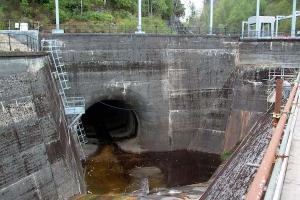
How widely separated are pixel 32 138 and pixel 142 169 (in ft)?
29.4

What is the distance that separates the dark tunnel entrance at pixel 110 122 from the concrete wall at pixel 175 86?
157 cm

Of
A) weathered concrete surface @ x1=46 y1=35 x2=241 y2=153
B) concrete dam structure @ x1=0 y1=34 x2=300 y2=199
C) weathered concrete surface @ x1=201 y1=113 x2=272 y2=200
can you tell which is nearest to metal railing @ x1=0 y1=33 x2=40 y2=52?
concrete dam structure @ x1=0 y1=34 x2=300 y2=199

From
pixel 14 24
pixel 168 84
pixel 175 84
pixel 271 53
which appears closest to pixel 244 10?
pixel 271 53

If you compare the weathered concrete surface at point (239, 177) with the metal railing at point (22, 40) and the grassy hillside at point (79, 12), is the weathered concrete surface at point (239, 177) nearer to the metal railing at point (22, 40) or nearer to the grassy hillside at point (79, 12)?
the metal railing at point (22, 40)

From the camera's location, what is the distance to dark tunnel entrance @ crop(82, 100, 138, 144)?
25594 millimetres

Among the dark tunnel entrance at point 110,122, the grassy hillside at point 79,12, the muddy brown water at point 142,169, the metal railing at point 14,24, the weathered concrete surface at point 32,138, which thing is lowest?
the muddy brown water at point 142,169

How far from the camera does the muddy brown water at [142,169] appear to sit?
1953 cm

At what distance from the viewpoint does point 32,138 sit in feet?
45.6

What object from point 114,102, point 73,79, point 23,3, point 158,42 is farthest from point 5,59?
point 23,3

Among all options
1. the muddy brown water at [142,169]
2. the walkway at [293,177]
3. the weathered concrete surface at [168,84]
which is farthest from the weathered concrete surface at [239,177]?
the weathered concrete surface at [168,84]

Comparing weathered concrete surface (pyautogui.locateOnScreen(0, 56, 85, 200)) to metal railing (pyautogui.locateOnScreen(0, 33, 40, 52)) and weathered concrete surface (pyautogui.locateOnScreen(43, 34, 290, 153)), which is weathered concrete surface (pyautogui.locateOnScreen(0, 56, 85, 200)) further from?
weathered concrete surface (pyautogui.locateOnScreen(43, 34, 290, 153))

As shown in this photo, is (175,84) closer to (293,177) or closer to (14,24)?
(14,24)

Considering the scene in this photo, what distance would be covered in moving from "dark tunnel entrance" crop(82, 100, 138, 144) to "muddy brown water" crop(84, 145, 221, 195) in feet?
4.71

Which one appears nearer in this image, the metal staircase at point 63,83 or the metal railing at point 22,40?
the metal railing at point 22,40
